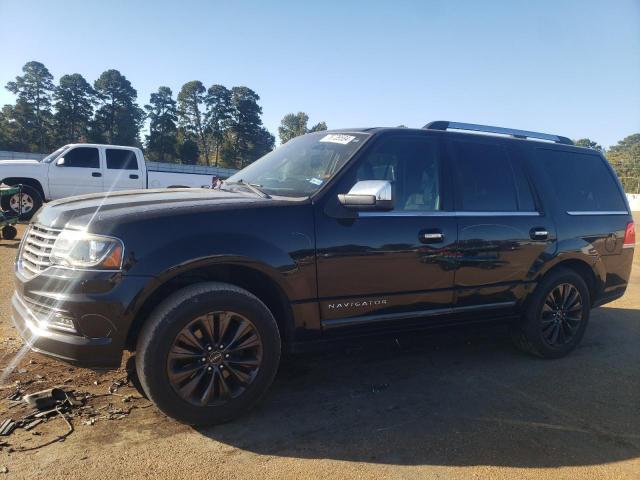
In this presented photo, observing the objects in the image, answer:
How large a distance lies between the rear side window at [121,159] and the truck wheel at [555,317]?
1222 centimetres

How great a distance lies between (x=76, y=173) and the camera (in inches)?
513

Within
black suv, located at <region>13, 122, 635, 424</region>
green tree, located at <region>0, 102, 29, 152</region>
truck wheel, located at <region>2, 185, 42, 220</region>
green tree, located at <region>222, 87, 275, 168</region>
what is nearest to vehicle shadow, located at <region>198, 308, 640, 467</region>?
black suv, located at <region>13, 122, 635, 424</region>

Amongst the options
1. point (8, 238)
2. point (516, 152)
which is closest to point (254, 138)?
point (8, 238)

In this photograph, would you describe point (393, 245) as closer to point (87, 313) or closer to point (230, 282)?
point (230, 282)

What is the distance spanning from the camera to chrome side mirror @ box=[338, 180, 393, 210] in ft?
10.4

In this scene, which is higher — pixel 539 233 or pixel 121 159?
pixel 121 159

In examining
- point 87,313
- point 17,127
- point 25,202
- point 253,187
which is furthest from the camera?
point 17,127

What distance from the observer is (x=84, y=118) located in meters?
65.1

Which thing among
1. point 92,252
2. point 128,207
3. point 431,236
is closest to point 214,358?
point 92,252

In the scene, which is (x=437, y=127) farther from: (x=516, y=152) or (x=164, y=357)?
(x=164, y=357)

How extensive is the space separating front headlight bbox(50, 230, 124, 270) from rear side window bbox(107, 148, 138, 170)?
11.9 metres

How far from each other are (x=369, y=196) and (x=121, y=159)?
12.3 m

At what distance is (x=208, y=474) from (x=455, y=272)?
2327mm

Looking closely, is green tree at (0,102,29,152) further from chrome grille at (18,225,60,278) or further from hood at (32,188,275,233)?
hood at (32,188,275,233)
